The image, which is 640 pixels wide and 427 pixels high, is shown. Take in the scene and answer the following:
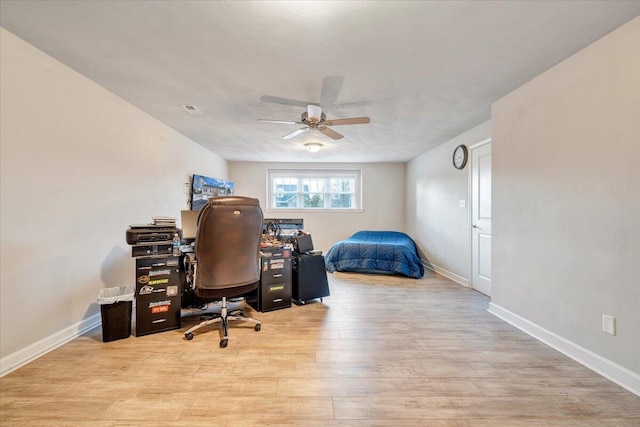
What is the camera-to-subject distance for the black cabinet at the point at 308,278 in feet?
10.7

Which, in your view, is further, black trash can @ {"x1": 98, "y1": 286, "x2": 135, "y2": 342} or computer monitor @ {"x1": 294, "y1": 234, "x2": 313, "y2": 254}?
computer monitor @ {"x1": 294, "y1": 234, "x2": 313, "y2": 254}

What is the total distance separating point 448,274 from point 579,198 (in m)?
2.88

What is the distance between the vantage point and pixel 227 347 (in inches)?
86.4

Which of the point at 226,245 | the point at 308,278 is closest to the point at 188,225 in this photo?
the point at 226,245

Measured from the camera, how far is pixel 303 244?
338 centimetres

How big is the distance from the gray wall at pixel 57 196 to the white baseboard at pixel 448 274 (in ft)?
15.2

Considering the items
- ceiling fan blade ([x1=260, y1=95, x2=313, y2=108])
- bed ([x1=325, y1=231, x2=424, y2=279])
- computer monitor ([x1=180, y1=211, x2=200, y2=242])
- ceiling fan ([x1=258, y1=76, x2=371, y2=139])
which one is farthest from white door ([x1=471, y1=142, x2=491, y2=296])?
computer monitor ([x1=180, y1=211, x2=200, y2=242])

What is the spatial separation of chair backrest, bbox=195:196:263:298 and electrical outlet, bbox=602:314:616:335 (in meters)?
2.69

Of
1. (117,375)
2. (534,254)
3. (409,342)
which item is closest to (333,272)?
(409,342)

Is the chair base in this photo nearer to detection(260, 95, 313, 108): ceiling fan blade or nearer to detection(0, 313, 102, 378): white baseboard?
detection(0, 313, 102, 378): white baseboard

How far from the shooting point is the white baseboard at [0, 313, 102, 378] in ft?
5.98

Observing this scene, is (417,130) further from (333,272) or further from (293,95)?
(333,272)

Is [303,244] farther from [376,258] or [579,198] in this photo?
[579,198]

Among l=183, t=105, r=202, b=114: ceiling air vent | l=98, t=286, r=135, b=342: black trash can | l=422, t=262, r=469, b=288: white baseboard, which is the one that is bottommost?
l=422, t=262, r=469, b=288: white baseboard
